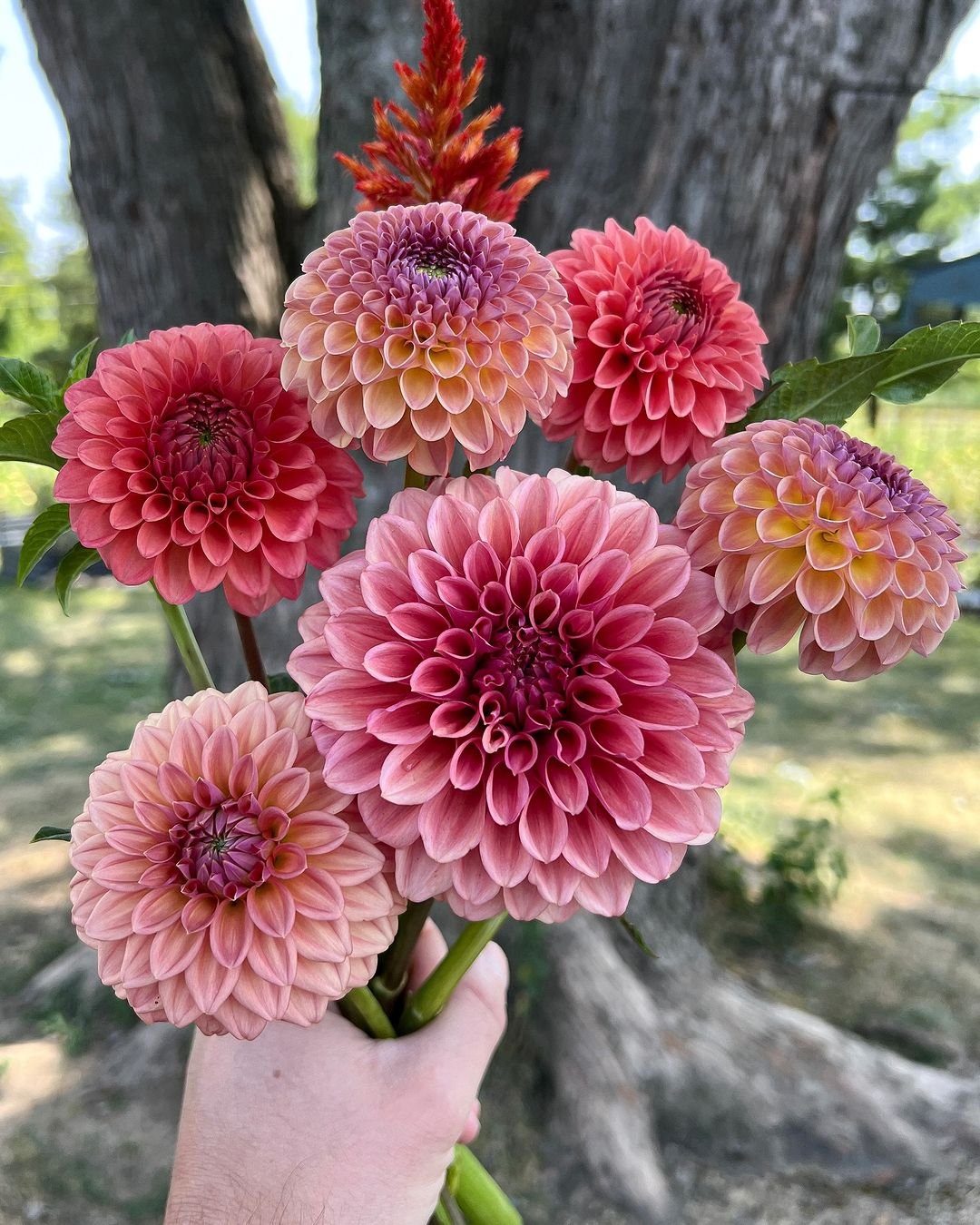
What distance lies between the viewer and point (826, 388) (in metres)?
0.70

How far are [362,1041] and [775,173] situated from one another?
1.44 meters

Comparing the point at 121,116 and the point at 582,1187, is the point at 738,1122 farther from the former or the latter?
the point at 121,116

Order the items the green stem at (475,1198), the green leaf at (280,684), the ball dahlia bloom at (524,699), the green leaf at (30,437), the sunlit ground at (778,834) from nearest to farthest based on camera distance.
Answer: the ball dahlia bloom at (524,699)
the green leaf at (30,437)
the green leaf at (280,684)
the green stem at (475,1198)
the sunlit ground at (778,834)

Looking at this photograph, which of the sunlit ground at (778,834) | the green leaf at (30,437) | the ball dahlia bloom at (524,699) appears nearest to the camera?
the ball dahlia bloom at (524,699)

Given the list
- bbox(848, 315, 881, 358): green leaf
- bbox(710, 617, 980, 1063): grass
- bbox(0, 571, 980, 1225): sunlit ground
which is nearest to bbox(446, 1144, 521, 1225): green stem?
bbox(848, 315, 881, 358): green leaf

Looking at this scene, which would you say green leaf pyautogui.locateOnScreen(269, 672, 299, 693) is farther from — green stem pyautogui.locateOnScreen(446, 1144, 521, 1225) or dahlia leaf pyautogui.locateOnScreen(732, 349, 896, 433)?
green stem pyautogui.locateOnScreen(446, 1144, 521, 1225)

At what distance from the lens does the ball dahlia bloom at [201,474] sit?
0.62 meters

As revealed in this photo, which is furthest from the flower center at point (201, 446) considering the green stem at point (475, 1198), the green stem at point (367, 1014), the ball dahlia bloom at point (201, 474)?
the green stem at point (475, 1198)

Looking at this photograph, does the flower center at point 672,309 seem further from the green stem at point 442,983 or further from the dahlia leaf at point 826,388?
the green stem at point 442,983

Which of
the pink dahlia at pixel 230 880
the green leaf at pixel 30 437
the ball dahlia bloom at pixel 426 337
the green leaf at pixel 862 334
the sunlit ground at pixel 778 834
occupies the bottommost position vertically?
the sunlit ground at pixel 778 834

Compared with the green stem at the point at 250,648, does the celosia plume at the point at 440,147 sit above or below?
above

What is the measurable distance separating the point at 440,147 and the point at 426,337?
6.7 inches

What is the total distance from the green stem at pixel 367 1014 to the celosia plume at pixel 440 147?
2.12 ft

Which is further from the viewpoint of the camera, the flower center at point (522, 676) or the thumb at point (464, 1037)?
the thumb at point (464, 1037)
